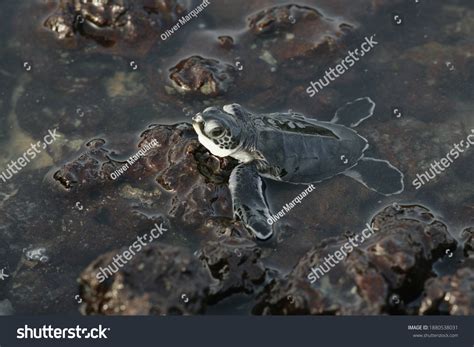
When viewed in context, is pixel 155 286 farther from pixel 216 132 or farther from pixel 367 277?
pixel 216 132

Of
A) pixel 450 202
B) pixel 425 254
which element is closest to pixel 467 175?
pixel 450 202

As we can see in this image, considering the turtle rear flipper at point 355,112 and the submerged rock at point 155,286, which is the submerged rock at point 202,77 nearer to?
the turtle rear flipper at point 355,112

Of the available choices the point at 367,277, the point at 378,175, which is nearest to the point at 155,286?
the point at 367,277

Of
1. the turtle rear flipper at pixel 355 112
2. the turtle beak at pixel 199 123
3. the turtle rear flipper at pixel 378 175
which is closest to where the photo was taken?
the turtle beak at pixel 199 123

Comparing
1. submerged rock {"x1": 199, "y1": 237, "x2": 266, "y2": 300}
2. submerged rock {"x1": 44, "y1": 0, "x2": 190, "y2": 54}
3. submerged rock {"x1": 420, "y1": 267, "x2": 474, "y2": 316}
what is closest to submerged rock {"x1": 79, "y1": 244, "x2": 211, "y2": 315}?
submerged rock {"x1": 199, "y1": 237, "x2": 266, "y2": 300}

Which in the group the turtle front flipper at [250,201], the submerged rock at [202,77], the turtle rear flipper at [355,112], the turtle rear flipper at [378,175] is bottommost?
the turtle rear flipper at [378,175]

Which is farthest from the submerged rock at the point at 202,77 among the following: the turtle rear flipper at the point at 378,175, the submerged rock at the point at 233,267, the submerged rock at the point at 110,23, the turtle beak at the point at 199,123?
the submerged rock at the point at 233,267

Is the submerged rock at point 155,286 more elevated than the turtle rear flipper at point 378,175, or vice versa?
the submerged rock at point 155,286

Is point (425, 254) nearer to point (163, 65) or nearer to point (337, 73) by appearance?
point (337, 73)
